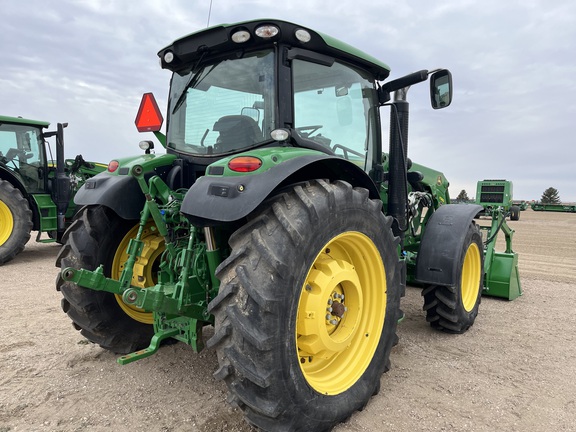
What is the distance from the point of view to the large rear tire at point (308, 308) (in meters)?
1.96

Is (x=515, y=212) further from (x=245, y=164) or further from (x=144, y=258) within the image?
(x=245, y=164)

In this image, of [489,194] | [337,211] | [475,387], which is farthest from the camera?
[489,194]

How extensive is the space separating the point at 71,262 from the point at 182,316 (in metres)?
0.97

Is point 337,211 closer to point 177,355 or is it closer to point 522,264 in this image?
point 177,355

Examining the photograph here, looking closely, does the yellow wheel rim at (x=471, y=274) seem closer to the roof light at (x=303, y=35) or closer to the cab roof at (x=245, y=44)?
the cab roof at (x=245, y=44)

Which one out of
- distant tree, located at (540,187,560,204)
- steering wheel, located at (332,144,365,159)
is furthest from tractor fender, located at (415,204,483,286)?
distant tree, located at (540,187,560,204)

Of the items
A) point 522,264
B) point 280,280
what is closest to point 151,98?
point 280,280

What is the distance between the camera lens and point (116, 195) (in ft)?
9.17

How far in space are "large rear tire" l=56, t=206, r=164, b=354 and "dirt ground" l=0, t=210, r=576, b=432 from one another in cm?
25

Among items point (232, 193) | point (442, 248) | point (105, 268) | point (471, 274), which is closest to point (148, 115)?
point (232, 193)

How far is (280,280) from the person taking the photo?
1.99 m

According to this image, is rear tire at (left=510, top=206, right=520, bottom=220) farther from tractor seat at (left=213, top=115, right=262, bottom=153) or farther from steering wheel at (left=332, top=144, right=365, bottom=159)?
tractor seat at (left=213, top=115, right=262, bottom=153)

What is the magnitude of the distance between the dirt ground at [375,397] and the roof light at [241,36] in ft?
7.11

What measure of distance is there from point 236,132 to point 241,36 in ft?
1.91
